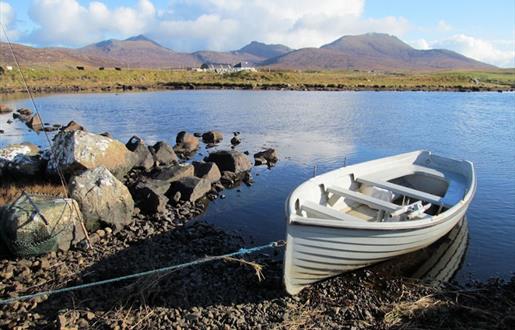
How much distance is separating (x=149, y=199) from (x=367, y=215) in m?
6.53

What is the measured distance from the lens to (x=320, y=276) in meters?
8.46

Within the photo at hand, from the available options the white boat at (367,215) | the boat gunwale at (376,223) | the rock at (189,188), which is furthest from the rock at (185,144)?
the boat gunwale at (376,223)

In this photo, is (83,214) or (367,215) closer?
(83,214)

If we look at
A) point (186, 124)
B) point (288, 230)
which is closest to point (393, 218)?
point (288, 230)

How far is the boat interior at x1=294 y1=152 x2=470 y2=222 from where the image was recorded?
1000 cm

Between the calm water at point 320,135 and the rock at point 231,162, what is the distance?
29.3 inches

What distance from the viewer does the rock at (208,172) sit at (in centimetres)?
1609

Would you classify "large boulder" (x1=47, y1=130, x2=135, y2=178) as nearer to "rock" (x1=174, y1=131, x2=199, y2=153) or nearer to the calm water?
the calm water

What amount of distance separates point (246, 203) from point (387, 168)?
16.4 ft

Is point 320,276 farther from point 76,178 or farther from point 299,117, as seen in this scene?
point 299,117

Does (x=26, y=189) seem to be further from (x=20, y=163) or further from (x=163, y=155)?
(x=163, y=155)

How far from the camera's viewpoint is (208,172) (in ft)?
53.1

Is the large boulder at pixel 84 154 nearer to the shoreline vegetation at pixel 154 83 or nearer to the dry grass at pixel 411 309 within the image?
the dry grass at pixel 411 309

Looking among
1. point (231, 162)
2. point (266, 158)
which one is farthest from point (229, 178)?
point (266, 158)
